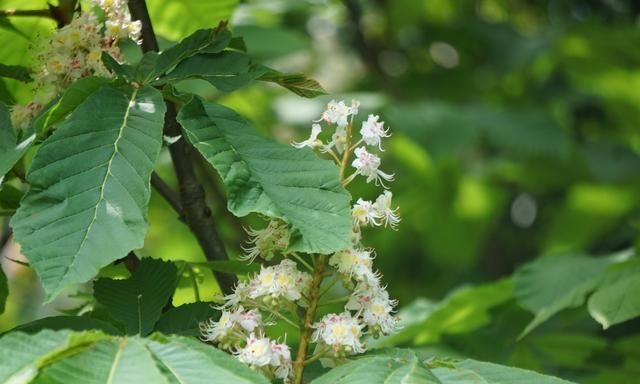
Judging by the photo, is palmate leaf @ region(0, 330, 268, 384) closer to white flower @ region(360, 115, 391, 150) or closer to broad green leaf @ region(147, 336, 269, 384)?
broad green leaf @ region(147, 336, 269, 384)

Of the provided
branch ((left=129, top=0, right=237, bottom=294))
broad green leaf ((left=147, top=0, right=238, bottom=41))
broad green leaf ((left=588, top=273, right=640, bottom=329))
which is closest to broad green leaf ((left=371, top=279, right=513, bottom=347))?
broad green leaf ((left=588, top=273, right=640, bottom=329))

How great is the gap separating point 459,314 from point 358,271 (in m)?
1.11

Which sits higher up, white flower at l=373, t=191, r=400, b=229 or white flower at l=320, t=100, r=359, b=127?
white flower at l=320, t=100, r=359, b=127

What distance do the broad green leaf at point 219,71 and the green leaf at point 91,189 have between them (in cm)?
7

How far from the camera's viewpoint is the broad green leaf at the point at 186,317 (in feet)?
A: 4.72

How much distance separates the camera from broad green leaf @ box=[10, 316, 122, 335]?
4.41ft

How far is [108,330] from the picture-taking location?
133 cm

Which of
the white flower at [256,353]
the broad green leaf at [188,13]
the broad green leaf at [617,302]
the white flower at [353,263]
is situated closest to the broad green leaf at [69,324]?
the white flower at [256,353]

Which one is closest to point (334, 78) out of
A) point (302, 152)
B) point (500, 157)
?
point (500, 157)

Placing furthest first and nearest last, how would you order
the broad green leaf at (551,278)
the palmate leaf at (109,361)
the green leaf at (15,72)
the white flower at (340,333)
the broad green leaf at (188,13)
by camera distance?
1. the broad green leaf at (551,278)
2. the broad green leaf at (188,13)
3. the green leaf at (15,72)
4. the white flower at (340,333)
5. the palmate leaf at (109,361)

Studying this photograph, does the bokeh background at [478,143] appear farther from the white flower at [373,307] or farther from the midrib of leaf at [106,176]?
the midrib of leaf at [106,176]

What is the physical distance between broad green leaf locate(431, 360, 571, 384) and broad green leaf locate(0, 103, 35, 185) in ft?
1.80

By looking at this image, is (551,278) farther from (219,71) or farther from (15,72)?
(15,72)

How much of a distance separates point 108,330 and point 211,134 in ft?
0.89
